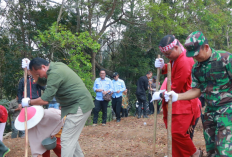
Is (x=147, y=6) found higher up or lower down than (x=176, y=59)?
higher up

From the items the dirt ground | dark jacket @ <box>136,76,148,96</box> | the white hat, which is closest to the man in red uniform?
the dirt ground

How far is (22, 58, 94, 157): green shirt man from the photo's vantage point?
339cm

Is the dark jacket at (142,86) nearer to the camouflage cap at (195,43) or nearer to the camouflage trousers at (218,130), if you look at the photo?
the camouflage trousers at (218,130)

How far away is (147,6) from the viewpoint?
1348cm

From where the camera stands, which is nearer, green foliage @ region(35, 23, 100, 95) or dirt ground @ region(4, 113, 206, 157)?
dirt ground @ region(4, 113, 206, 157)

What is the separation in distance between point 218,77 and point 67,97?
2.17 m

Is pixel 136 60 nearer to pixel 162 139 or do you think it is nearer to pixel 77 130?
pixel 162 139

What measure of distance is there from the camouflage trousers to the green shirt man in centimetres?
178

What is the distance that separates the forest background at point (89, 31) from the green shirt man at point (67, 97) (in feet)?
25.0

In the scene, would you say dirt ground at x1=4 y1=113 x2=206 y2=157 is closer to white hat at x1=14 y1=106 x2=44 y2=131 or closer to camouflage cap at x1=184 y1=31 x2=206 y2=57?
white hat at x1=14 y1=106 x2=44 y2=131

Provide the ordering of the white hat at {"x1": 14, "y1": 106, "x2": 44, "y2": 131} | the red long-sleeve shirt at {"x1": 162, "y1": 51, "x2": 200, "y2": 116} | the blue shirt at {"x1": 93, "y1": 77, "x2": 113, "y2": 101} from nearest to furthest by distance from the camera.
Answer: the red long-sleeve shirt at {"x1": 162, "y1": 51, "x2": 200, "y2": 116} < the white hat at {"x1": 14, "y1": 106, "x2": 44, "y2": 131} < the blue shirt at {"x1": 93, "y1": 77, "x2": 113, "y2": 101}

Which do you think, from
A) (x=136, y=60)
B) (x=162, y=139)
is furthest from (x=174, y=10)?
(x=162, y=139)

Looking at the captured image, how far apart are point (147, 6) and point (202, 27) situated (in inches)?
185

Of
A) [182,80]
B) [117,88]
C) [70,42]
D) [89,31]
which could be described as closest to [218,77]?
[182,80]
